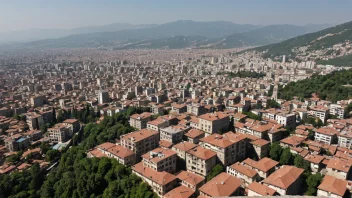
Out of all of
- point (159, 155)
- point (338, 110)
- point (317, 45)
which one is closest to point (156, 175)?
point (159, 155)

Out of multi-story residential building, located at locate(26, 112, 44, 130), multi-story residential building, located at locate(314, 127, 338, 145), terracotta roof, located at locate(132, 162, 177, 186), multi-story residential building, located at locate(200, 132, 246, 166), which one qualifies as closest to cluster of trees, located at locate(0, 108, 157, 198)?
terracotta roof, located at locate(132, 162, 177, 186)

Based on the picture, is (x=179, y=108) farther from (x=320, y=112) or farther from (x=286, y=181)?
(x=286, y=181)

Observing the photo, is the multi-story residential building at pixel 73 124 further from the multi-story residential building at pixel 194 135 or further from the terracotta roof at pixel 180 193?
the terracotta roof at pixel 180 193

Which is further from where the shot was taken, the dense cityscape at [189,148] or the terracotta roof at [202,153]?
the terracotta roof at [202,153]

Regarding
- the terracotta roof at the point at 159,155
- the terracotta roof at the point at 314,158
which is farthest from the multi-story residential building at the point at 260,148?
the terracotta roof at the point at 159,155

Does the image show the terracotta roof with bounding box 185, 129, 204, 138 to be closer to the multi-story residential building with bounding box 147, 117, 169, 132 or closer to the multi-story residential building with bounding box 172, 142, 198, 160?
the multi-story residential building with bounding box 172, 142, 198, 160

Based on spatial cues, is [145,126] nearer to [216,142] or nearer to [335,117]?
[216,142]
